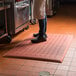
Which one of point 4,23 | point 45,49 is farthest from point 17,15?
point 45,49

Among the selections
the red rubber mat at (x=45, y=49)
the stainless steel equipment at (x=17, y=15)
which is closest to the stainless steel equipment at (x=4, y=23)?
the stainless steel equipment at (x=17, y=15)

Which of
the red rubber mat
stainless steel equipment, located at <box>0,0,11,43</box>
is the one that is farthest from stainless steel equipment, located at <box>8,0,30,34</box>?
the red rubber mat

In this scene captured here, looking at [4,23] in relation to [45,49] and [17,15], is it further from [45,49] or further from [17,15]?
[45,49]

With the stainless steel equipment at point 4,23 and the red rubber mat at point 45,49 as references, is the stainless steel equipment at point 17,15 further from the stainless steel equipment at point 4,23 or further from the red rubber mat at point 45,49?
the red rubber mat at point 45,49

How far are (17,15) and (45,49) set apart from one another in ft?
2.69

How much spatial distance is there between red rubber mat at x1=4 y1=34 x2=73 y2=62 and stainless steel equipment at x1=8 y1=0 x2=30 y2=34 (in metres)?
0.28

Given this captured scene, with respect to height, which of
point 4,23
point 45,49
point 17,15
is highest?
point 17,15

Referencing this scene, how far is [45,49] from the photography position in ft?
8.25

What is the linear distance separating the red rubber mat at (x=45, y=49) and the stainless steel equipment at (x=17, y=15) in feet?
0.91

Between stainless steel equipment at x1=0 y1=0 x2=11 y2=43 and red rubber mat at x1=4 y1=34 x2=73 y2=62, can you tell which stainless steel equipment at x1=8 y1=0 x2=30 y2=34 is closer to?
stainless steel equipment at x1=0 y1=0 x2=11 y2=43

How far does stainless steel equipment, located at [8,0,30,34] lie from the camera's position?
9.24 ft

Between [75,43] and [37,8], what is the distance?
80 centimetres

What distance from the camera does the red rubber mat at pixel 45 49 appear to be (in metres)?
2.26

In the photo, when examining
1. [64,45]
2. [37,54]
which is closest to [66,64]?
[37,54]
